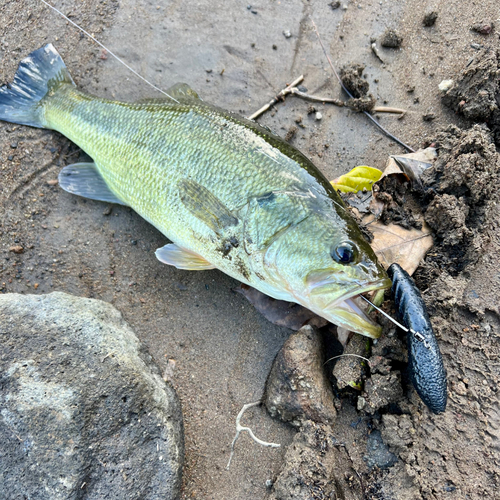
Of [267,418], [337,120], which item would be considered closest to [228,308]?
[267,418]

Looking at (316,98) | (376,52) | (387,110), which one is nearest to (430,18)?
(376,52)

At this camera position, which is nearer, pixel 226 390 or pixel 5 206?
pixel 226 390

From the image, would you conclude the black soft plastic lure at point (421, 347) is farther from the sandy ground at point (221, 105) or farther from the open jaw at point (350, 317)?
the sandy ground at point (221, 105)

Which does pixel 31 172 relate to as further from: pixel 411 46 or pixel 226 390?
pixel 411 46

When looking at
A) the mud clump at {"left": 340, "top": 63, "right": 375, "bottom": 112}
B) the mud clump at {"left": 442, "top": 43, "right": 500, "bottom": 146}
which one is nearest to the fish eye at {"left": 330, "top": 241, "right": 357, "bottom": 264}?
the mud clump at {"left": 340, "top": 63, "right": 375, "bottom": 112}

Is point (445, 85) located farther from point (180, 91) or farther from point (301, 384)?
point (301, 384)

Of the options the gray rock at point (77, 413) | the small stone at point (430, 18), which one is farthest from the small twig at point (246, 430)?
the small stone at point (430, 18)
